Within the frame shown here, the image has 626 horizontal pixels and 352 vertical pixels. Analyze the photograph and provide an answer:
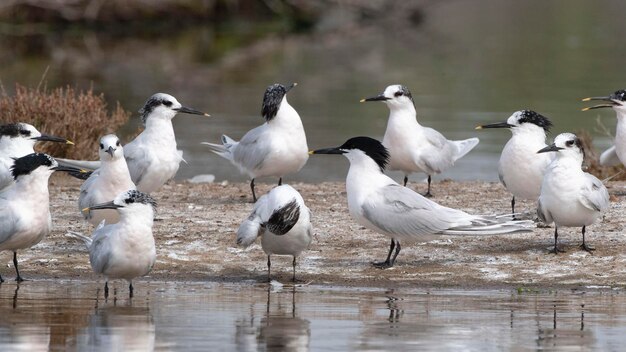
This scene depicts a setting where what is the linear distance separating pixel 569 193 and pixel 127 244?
3.32 m

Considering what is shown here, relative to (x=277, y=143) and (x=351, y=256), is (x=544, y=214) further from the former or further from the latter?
(x=277, y=143)

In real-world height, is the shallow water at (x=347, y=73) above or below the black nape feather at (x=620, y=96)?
above

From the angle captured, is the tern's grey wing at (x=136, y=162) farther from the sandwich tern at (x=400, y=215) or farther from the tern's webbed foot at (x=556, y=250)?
the tern's webbed foot at (x=556, y=250)

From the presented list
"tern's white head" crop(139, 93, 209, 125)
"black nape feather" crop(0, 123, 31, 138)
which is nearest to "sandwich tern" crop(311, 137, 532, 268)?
"tern's white head" crop(139, 93, 209, 125)

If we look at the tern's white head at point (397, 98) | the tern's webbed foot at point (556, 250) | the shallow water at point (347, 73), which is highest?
the shallow water at point (347, 73)

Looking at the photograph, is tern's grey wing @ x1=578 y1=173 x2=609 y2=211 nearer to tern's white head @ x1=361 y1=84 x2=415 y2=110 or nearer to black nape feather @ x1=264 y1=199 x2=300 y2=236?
black nape feather @ x1=264 y1=199 x2=300 y2=236

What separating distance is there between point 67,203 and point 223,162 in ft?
20.5

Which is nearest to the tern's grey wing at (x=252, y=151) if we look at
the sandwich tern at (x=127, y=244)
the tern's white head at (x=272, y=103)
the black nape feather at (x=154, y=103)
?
the tern's white head at (x=272, y=103)

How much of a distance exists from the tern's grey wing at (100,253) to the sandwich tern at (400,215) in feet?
6.47

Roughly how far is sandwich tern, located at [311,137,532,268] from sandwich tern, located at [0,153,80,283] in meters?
2.27

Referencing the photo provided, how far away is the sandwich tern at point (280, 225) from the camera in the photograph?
30.5 ft

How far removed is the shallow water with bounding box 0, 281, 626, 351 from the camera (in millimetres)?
7367

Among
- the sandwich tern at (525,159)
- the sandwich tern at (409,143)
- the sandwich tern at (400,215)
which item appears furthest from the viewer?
the sandwich tern at (409,143)

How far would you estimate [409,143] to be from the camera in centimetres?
1277
